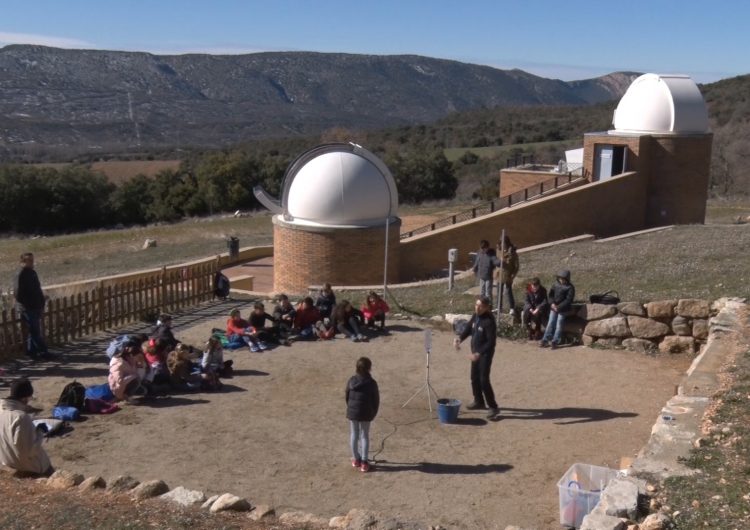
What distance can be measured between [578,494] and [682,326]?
20.2ft

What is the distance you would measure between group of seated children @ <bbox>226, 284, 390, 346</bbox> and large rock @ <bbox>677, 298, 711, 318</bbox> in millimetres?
4446

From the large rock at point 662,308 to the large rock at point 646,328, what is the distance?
4.7 inches

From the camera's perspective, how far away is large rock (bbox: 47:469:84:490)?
7.46 m

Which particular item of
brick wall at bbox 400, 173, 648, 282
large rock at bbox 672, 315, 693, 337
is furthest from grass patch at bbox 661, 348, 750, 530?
brick wall at bbox 400, 173, 648, 282

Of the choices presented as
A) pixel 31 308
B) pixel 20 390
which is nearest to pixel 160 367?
pixel 31 308

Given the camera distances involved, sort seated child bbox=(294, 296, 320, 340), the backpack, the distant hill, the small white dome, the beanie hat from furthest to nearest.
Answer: the distant hill < the small white dome < the backpack < seated child bbox=(294, 296, 320, 340) < the beanie hat

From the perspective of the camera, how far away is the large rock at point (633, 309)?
12453 mm

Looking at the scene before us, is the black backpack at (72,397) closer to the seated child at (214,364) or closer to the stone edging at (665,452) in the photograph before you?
the seated child at (214,364)

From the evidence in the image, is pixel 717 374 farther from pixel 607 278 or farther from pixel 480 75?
pixel 480 75

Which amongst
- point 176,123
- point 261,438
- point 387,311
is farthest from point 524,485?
point 176,123

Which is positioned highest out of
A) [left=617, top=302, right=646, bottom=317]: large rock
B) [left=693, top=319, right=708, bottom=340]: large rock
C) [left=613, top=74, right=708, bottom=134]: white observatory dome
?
[left=613, top=74, right=708, bottom=134]: white observatory dome

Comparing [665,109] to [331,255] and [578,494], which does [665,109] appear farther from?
[578,494]

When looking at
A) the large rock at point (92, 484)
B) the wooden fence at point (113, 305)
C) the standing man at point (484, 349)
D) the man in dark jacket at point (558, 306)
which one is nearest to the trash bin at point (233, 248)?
the wooden fence at point (113, 305)

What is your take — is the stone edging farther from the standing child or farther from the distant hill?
the distant hill
